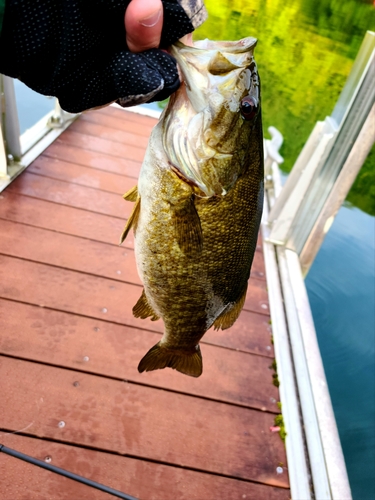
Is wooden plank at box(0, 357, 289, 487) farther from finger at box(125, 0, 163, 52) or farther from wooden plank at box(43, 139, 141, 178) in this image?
wooden plank at box(43, 139, 141, 178)

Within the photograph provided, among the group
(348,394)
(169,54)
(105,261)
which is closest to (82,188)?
(105,261)

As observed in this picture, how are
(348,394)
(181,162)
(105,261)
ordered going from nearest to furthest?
(181,162) → (105,261) → (348,394)

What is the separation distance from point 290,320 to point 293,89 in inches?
387

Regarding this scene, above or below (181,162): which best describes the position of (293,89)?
below

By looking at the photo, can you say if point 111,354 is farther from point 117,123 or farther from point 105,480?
point 117,123

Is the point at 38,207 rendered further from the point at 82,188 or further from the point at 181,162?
the point at 181,162

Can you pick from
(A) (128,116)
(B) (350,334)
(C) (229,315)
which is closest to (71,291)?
(C) (229,315)

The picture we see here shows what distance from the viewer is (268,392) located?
85.0 inches

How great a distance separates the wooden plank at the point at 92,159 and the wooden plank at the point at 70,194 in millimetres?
370

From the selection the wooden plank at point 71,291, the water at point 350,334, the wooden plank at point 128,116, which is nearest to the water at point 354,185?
the water at point 350,334

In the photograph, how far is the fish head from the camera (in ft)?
3.17

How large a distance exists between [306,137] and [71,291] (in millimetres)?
7825

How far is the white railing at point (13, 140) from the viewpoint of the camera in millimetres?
2725

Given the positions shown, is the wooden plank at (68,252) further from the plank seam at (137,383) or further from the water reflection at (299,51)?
the water reflection at (299,51)
